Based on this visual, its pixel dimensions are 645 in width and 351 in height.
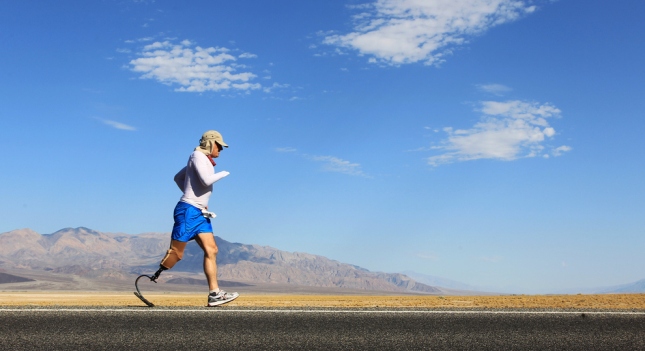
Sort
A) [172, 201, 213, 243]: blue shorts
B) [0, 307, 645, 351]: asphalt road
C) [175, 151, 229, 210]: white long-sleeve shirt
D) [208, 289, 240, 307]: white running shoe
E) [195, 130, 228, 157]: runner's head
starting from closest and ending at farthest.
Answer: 1. [0, 307, 645, 351]: asphalt road
2. [208, 289, 240, 307]: white running shoe
3. [172, 201, 213, 243]: blue shorts
4. [175, 151, 229, 210]: white long-sleeve shirt
5. [195, 130, 228, 157]: runner's head

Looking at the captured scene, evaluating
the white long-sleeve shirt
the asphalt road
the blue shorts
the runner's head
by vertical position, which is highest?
the runner's head

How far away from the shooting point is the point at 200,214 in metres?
7.96

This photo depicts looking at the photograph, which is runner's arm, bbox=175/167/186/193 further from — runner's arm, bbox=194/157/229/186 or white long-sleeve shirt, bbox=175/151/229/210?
runner's arm, bbox=194/157/229/186

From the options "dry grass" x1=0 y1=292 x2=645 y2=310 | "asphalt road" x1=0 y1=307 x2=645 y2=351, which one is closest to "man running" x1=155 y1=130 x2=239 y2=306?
"dry grass" x1=0 y1=292 x2=645 y2=310

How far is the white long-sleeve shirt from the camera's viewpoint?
788 centimetres

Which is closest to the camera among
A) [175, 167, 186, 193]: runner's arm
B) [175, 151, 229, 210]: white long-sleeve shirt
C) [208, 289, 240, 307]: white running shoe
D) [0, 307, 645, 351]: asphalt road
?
[0, 307, 645, 351]: asphalt road

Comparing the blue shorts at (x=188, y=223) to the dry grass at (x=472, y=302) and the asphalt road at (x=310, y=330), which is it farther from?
the asphalt road at (x=310, y=330)

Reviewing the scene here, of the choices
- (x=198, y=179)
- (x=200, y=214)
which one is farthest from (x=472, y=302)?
(x=198, y=179)

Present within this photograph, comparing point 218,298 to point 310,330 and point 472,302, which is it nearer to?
point 310,330

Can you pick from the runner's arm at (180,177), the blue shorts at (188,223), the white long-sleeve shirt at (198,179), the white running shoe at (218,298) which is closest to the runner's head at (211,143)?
the white long-sleeve shirt at (198,179)

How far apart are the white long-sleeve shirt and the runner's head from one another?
140mm

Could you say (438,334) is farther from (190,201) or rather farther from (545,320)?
(190,201)

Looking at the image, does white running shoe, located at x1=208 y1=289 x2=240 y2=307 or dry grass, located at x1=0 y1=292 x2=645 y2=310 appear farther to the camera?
dry grass, located at x1=0 y1=292 x2=645 y2=310

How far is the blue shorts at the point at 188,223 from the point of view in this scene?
7758 millimetres
